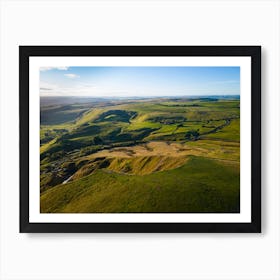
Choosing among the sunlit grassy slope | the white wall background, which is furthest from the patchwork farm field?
the white wall background

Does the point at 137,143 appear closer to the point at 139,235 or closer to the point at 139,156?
the point at 139,156

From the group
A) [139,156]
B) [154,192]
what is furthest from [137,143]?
[154,192]

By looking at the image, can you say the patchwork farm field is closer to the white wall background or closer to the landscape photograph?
the landscape photograph

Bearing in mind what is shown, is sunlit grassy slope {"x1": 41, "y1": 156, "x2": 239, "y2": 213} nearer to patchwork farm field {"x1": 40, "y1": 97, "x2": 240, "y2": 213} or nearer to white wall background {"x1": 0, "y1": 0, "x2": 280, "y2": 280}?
patchwork farm field {"x1": 40, "y1": 97, "x2": 240, "y2": 213}

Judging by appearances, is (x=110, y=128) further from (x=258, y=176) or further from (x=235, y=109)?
(x=258, y=176)

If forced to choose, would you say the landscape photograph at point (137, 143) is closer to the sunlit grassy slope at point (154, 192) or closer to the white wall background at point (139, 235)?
the sunlit grassy slope at point (154, 192)
